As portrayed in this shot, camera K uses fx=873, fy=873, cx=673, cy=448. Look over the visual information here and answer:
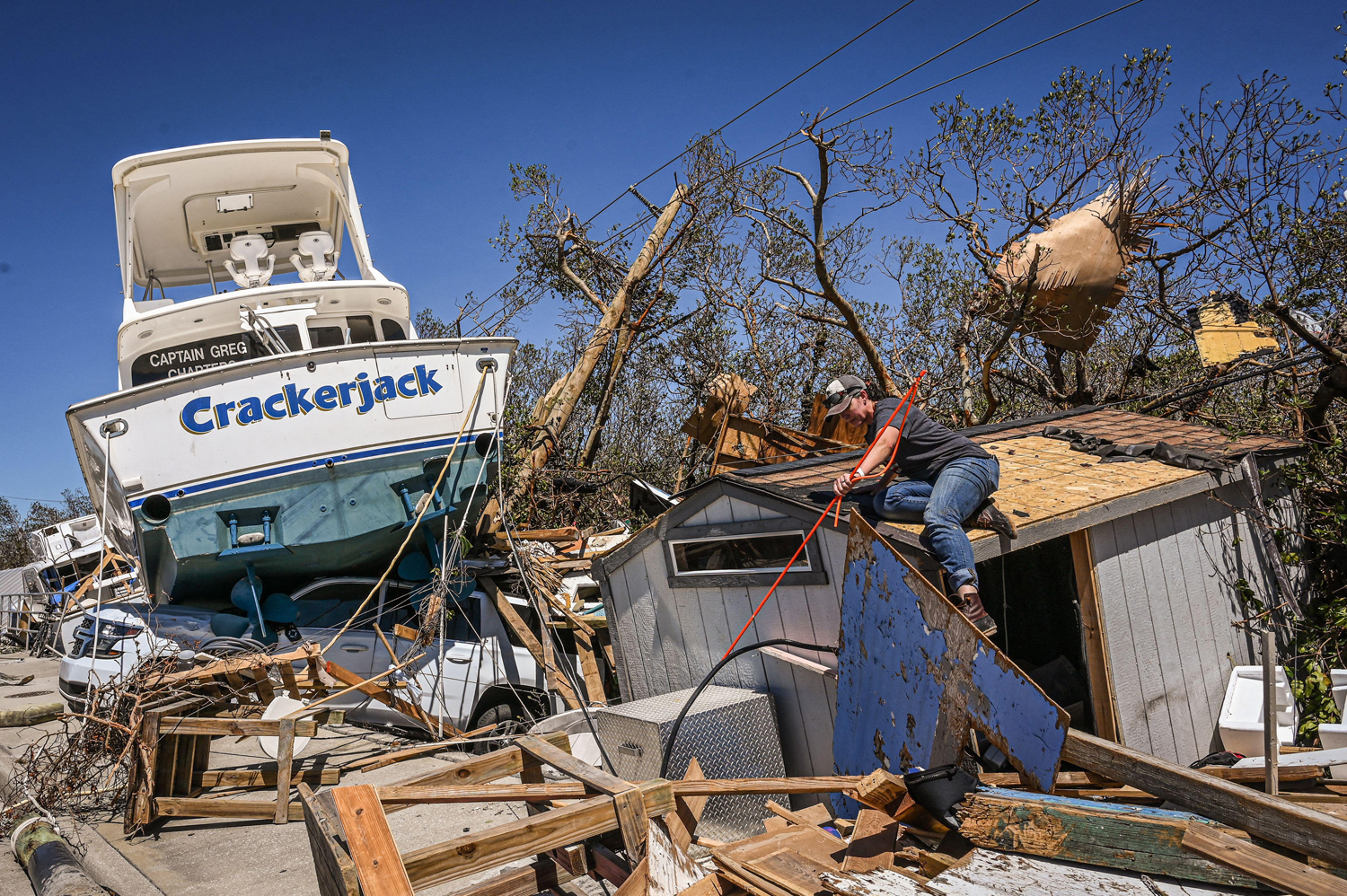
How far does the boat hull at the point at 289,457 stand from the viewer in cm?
956

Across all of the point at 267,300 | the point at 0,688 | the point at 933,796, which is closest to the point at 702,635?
the point at 933,796

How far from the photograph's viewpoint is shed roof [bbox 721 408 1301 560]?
17.3 ft

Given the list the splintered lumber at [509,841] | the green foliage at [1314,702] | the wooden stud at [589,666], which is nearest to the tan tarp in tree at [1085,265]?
the green foliage at [1314,702]

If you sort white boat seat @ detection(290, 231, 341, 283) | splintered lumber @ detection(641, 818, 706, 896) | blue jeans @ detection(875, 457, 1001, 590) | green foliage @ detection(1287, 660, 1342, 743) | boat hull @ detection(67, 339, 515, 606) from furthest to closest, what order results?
1. white boat seat @ detection(290, 231, 341, 283)
2. boat hull @ detection(67, 339, 515, 606)
3. green foliage @ detection(1287, 660, 1342, 743)
4. blue jeans @ detection(875, 457, 1001, 590)
5. splintered lumber @ detection(641, 818, 706, 896)

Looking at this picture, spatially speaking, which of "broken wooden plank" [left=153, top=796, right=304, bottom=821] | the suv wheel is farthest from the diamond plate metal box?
the suv wheel

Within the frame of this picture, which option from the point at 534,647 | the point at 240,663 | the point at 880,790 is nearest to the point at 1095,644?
the point at 880,790

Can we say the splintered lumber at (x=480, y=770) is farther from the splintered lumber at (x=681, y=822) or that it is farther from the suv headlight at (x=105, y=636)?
the suv headlight at (x=105, y=636)

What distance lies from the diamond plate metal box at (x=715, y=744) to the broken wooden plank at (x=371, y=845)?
279 centimetres

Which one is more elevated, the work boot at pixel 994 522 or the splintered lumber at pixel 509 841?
the work boot at pixel 994 522

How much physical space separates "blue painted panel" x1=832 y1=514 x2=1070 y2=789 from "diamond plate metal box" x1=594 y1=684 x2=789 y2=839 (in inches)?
29.9

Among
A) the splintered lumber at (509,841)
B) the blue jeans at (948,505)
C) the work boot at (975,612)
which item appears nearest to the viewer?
the splintered lumber at (509,841)

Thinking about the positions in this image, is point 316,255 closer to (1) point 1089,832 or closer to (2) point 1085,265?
(2) point 1085,265

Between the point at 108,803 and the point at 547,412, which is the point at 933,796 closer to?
the point at 108,803

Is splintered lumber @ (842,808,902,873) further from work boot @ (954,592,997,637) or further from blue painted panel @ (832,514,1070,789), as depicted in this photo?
work boot @ (954,592,997,637)
